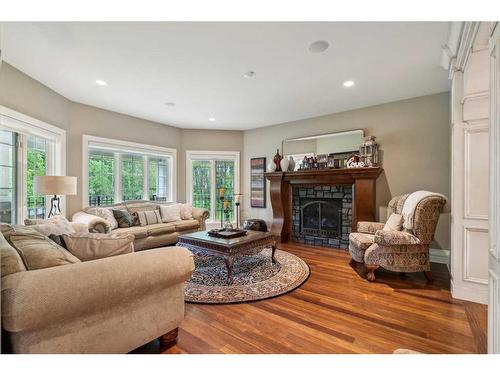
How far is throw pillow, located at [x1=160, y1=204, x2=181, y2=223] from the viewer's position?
4555mm

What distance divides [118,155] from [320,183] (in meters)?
4.08

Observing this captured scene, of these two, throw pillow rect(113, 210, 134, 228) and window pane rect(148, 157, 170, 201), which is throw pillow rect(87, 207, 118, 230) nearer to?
throw pillow rect(113, 210, 134, 228)

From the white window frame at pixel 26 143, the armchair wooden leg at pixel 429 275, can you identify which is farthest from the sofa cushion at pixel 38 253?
the armchair wooden leg at pixel 429 275

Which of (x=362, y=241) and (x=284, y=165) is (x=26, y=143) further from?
(x=362, y=241)

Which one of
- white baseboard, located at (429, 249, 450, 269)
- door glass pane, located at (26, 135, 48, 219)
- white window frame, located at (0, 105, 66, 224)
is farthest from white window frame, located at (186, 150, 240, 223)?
white baseboard, located at (429, 249, 450, 269)

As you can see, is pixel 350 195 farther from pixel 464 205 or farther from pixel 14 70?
pixel 14 70

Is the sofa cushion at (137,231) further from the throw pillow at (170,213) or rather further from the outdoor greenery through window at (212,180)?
the outdoor greenery through window at (212,180)

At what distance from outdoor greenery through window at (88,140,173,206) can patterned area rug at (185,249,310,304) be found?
2366 millimetres

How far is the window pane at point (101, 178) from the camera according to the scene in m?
4.42

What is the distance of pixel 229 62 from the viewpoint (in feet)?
8.89

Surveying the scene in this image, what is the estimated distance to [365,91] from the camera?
3578 mm

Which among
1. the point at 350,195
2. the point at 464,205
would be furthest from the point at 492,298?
the point at 350,195
